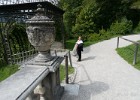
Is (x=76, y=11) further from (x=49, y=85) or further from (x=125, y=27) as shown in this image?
(x=49, y=85)

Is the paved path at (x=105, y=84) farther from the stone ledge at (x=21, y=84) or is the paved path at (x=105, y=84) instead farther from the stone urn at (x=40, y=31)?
the stone urn at (x=40, y=31)

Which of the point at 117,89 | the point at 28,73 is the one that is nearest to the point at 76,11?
the point at 117,89

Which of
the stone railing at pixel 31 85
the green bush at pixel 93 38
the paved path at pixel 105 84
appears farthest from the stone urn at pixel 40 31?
the green bush at pixel 93 38

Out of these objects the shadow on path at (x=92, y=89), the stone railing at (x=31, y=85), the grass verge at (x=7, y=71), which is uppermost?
the stone railing at (x=31, y=85)

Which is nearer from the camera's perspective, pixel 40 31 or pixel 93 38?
pixel 40 31

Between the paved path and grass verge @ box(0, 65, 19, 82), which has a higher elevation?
the paved path

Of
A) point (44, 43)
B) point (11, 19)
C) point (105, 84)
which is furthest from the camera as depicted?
point (11, 19)

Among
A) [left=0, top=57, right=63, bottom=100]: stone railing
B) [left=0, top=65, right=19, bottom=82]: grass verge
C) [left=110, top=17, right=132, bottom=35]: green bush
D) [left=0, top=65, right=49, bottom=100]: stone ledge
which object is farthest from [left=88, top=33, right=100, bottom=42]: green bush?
[left=0, top=65, right=49, bottom=100]: stone ledge

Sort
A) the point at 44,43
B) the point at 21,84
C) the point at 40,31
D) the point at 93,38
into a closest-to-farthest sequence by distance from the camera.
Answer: the point at 21,84
the point at 40,31
the point at 44,43
the point at 93,38

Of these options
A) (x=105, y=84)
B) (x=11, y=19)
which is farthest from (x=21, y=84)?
(x=11, y=19)

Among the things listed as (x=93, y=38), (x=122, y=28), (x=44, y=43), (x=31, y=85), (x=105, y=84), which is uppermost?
(x=44, y=43)

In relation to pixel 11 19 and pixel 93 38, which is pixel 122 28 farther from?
pixel 11 19

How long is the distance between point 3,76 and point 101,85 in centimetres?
479

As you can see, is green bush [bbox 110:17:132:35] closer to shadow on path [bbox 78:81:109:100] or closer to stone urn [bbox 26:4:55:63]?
shadow on path [bbox 78:81:109:100]
